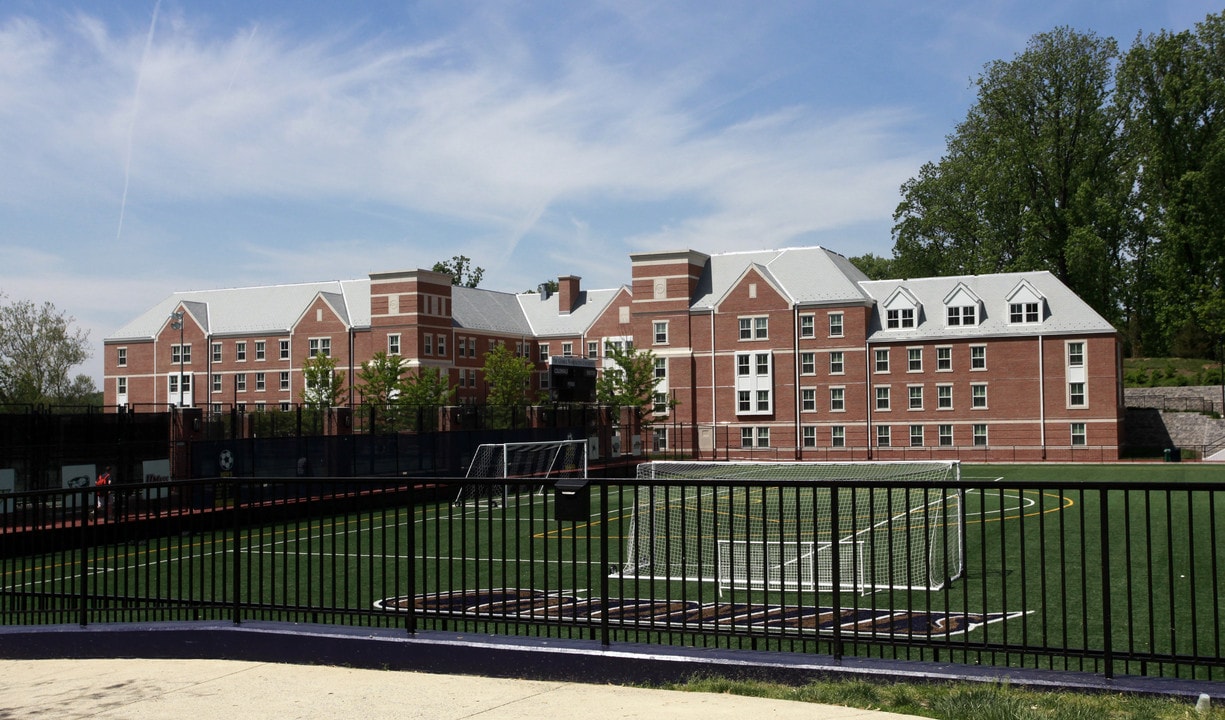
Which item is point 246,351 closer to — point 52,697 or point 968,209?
point 968,209

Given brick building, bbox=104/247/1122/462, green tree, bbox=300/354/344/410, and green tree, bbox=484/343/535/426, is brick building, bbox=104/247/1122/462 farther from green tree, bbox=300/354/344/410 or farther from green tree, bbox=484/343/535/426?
green tree, bbox=484/343/535/426

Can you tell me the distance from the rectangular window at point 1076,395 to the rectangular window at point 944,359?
22.6 ft

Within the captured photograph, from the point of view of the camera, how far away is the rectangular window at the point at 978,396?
65.1 m

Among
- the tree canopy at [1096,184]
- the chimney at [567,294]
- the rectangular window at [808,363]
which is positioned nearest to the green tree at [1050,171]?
the tree canopy at [1096,184]

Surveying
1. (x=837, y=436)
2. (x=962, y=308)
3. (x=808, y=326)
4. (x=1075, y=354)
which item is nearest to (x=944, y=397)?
(x=962, y=308)

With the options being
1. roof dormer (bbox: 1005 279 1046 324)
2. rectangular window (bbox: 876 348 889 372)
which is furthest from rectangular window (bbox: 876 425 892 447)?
roof dormer (bbox: 1005 279 1046 324)

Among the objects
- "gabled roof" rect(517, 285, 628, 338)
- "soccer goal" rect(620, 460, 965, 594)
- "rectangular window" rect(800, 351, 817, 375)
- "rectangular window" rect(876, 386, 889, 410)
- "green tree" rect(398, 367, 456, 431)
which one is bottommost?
"soccer goal" rect(620, 460, 965, 594)

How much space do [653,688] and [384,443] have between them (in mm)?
29807

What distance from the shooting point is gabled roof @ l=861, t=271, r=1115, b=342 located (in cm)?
6359

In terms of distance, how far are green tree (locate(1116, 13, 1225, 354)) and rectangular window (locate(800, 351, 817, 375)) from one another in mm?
22282

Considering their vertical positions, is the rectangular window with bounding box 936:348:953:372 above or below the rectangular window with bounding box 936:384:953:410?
above

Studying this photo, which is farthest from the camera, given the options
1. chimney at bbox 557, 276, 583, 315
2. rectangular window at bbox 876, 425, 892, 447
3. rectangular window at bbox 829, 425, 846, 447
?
chimney at bbox 557, 276, 583, 315

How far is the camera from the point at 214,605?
982 cm

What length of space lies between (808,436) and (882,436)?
185 inches
